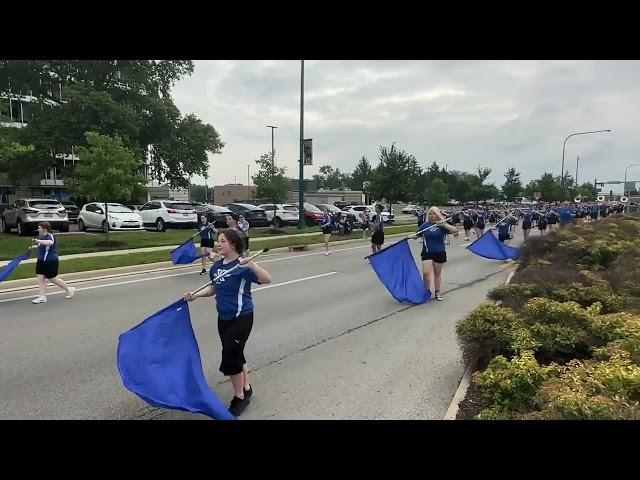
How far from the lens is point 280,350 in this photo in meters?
6.16

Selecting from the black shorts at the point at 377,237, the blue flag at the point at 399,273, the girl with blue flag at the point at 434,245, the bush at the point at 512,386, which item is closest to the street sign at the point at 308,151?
the black shorts at the point at 377,237

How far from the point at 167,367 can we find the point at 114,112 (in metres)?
33.5

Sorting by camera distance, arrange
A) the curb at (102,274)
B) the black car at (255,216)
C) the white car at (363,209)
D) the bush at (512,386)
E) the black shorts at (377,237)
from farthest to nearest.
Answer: the white car at (363,209), the black car at (255,216), the black shorts at (377,237), the curb at (102,274), the bush at (512,386)

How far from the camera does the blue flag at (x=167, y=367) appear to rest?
3.87 meters

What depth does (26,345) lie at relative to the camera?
628 cm

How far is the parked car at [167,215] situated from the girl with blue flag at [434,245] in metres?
19.5

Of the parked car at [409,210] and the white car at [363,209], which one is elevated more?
the white car at [363,209]

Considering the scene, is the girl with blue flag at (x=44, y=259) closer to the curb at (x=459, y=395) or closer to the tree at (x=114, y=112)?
the curb at (x=459, y=395)

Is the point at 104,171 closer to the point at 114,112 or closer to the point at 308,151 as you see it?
the point at 308,151

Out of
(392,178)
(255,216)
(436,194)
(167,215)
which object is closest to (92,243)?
(167,215)
